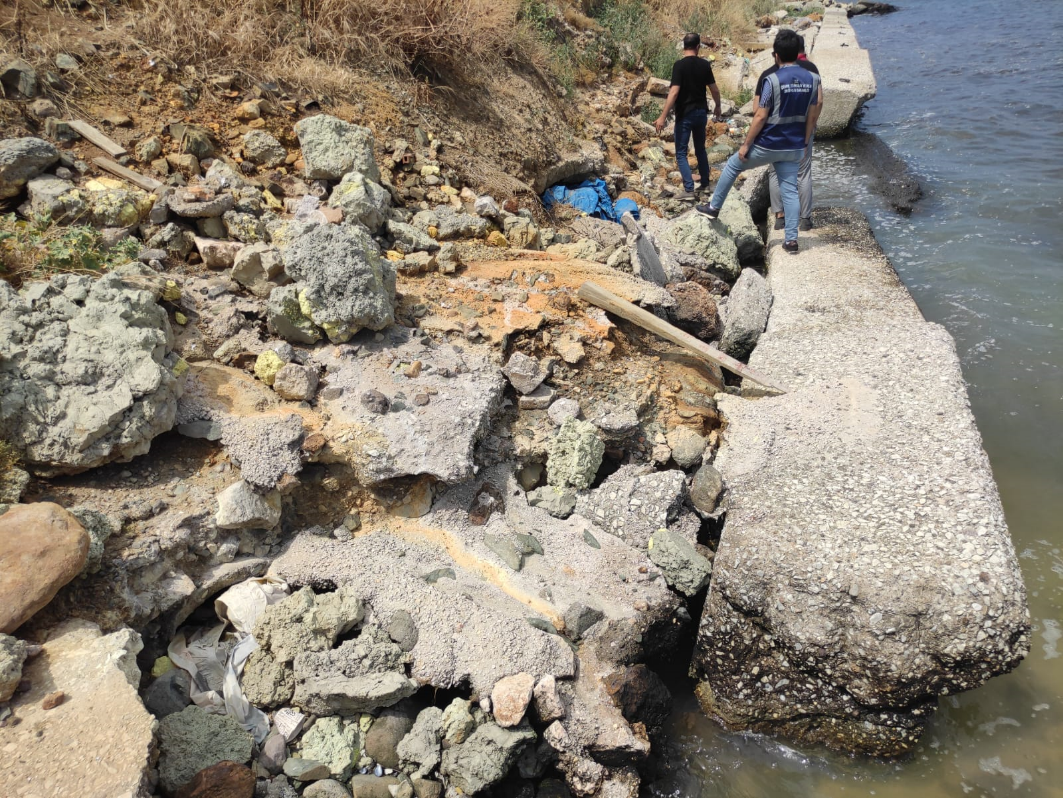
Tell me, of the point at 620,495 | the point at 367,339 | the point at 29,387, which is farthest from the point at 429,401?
the point at 29,387

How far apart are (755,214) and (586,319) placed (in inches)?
155

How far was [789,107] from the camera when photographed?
511cm

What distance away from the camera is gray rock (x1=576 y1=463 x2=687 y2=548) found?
129 inches

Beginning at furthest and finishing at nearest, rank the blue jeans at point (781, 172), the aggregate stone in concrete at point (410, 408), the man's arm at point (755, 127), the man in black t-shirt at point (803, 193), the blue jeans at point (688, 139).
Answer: the blue jeans at point (688, 139), the man in black t-shirt at point (803, 193), the blue jeans at point (781, 172), the man's arm at point (755, 127), the aggregate stone in concrete at point (410, 408)

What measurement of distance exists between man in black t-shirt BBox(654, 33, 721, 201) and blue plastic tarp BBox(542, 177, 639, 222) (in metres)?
0.90

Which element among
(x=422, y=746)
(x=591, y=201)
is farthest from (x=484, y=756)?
(x=591, y=201)

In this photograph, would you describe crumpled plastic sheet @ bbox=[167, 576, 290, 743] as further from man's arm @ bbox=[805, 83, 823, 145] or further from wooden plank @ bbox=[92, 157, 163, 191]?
man's arm @ bbox=[805, 83, 823, 145]

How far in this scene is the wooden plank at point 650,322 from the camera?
4012 millimetres

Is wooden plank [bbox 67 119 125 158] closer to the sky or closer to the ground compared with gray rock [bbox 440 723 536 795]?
closer to the sky

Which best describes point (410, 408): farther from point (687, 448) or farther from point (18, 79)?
point (18, 79)

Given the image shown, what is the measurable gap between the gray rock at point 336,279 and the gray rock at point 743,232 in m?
3.67

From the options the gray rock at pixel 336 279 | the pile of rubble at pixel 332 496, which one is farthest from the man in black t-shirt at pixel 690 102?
the gray rock at pixel 336 279

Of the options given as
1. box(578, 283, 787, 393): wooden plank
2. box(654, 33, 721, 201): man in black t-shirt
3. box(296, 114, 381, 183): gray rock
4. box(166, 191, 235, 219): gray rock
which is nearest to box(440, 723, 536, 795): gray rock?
box(578, 283, 787, 393): wooden plank

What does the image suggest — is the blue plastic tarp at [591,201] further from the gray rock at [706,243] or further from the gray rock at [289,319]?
the gray rock at [289,319]
